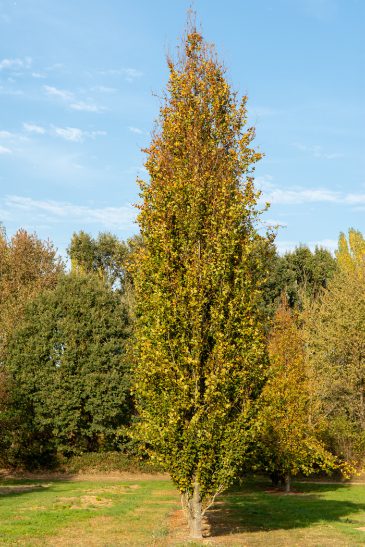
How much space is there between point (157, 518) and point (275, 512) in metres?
4.82

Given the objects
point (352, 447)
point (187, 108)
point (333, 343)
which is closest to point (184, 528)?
point (187, 108)

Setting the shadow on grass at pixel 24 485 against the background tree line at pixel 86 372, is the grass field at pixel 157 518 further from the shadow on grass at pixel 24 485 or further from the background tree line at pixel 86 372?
the background tree line at pixel 86 372

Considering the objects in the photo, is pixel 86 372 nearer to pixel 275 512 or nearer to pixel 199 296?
pixel 275 512

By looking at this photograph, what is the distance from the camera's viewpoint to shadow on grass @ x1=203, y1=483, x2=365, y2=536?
58.8 ft

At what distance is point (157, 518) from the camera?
19094mm

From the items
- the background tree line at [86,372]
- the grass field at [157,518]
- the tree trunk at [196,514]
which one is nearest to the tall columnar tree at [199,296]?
the tree trunk at [196,514]

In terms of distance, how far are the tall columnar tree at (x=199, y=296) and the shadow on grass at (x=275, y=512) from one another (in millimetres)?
3165

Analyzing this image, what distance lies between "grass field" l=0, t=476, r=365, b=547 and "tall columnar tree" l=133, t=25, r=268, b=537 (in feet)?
6.29

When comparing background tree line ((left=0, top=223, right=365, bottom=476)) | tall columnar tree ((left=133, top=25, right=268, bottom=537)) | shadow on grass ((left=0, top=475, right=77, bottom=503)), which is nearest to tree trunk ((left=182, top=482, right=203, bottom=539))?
tall columnar tree ((left=133, top=25, right=268, bottom=537))

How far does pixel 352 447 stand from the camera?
123 ft

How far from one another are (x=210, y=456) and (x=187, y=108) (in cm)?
1070

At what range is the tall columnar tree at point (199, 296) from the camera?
48.9 feet

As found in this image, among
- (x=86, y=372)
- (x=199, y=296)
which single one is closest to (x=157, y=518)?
(x=199, y=296)

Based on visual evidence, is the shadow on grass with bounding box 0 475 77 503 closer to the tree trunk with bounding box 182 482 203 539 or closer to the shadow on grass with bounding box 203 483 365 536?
the shadow on grass with bounding box 203 483 365 536
